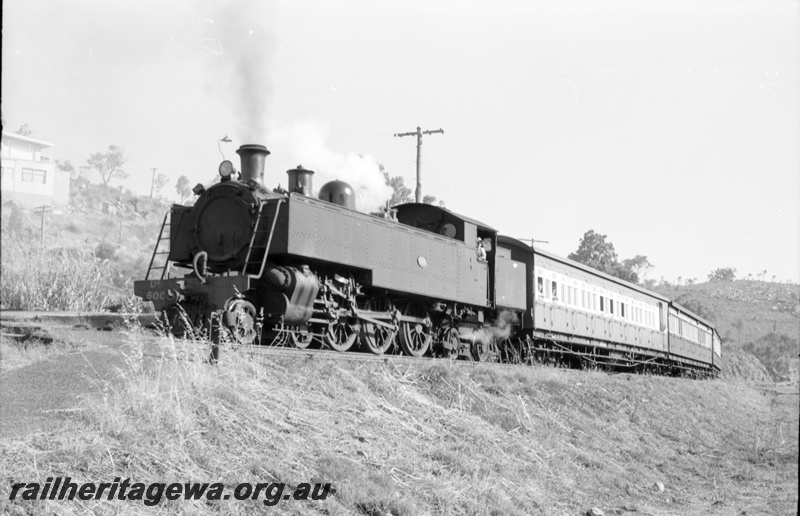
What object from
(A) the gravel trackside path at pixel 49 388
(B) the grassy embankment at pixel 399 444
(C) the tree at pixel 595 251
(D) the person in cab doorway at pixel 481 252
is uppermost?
(C) the tree at pixel 595 251

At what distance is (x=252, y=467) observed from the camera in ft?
19.2

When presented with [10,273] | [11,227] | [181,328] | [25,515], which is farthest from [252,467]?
[11,227]

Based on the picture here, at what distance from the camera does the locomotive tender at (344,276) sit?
10383 mm

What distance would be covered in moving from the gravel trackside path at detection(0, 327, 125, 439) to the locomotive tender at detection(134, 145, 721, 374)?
→ 3.87 ft

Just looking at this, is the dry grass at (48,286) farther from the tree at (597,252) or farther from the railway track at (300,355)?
the tree at (597,252)

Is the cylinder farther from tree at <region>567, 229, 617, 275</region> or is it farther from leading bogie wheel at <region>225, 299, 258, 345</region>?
tree at <region>567, 229, 617, 275</region>

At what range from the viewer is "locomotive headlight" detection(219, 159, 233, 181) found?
11461mm

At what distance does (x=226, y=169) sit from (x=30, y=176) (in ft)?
147

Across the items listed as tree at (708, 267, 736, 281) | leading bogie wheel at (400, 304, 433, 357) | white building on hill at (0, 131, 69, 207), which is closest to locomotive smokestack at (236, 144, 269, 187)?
leading bogie wheel at (400, 304, 433, 357)

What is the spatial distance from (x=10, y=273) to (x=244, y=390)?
17169 millimetres

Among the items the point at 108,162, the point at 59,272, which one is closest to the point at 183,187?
Answer: the point at 108,162

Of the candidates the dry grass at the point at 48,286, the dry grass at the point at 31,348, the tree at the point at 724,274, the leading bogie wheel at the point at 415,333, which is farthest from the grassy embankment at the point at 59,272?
the tree at the point at 724,274

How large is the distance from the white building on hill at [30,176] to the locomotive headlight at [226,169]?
3664cm

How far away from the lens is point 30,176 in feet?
165
